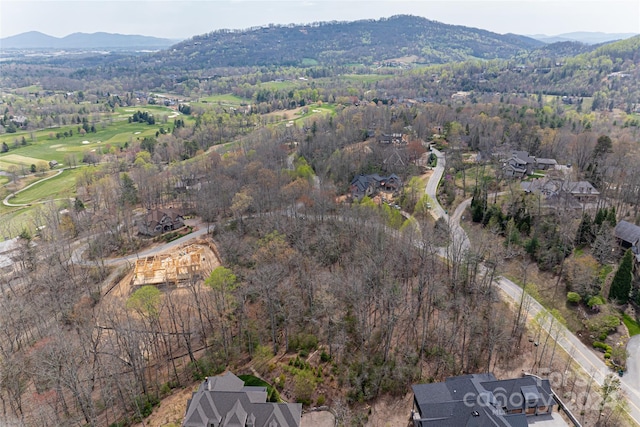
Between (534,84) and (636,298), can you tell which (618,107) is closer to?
(534,84)

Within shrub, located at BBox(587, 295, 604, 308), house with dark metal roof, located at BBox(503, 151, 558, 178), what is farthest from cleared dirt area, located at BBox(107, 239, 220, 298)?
house with dark metal roof, located at BBox(503, 151, 558, 178)

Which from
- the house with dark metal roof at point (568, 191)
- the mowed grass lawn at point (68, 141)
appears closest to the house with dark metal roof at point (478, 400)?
the house with dark metal roof at point (568, 191)

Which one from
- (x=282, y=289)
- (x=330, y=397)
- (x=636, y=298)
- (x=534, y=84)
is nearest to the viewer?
(x=330, y=397)

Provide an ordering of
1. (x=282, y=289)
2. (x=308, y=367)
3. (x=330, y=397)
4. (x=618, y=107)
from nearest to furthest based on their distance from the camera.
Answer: (x=330, y=397)
(x=308, y=367)
(x=282, y=289)
(x=618, y=107)

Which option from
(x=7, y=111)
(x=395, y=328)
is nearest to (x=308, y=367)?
(x=395, y=328)

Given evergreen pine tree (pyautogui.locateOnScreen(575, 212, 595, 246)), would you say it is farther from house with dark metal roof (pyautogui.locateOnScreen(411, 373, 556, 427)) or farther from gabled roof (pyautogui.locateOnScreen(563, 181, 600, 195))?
house with dark metal roof (pyautogui.locateOnScreen(411, 373, 556, 427))

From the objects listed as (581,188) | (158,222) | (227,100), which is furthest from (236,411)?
(227,100)
